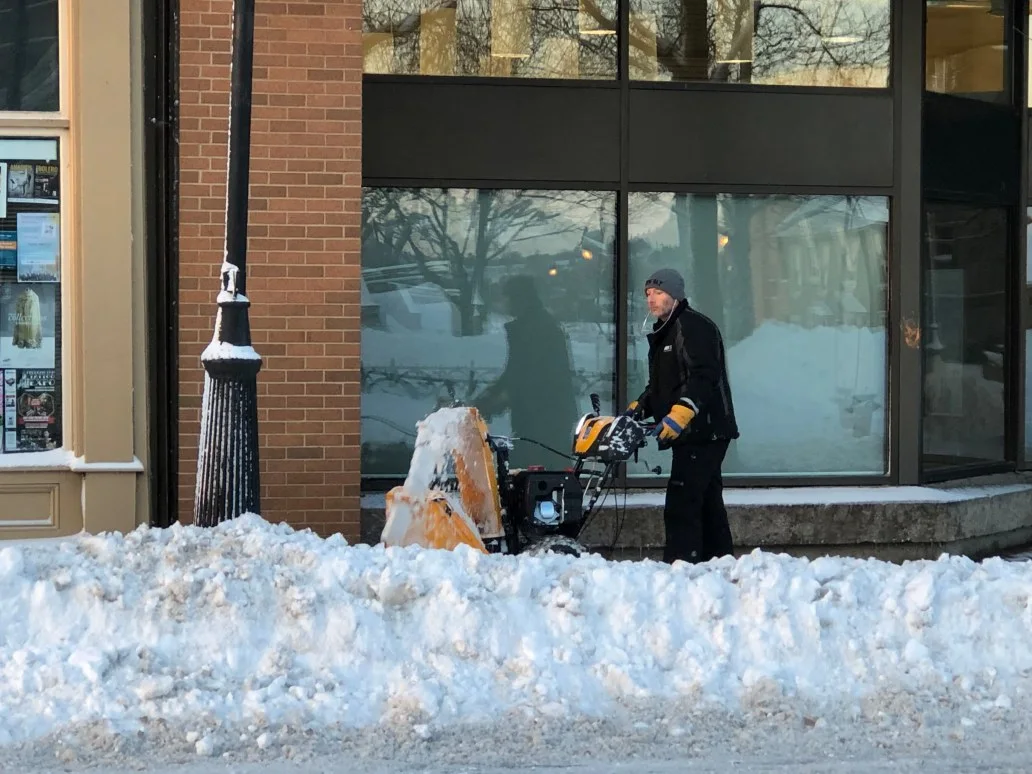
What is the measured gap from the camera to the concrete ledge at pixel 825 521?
29.3 ft

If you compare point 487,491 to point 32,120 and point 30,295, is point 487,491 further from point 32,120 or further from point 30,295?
point 32,120

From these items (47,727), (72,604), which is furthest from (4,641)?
(47,727)

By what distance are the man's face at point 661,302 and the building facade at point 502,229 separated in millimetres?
1271

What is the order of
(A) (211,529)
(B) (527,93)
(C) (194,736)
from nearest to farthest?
(C) (194,736) < (A) (211,529) < (B) (527,93)

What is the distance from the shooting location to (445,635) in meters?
5.54

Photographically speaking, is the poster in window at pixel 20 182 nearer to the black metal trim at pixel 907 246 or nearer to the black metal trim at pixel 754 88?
the black metal trim at pixel 754 88

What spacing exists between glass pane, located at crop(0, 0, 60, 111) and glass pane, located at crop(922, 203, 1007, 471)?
6.26m

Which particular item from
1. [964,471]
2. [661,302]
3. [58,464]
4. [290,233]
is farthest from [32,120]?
[964,471]

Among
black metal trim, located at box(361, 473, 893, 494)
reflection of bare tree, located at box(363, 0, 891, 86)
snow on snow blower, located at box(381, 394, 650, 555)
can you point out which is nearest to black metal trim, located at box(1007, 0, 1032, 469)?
reflection of bare tree, located at box(363, 0, 891, 86)

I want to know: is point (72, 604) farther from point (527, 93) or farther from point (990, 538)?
point (990, 538)

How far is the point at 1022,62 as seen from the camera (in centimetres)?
1054

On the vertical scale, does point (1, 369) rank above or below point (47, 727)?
above

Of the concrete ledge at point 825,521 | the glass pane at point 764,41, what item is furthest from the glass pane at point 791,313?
the glass pane at point 764,41

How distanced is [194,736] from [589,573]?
74.5 inches
